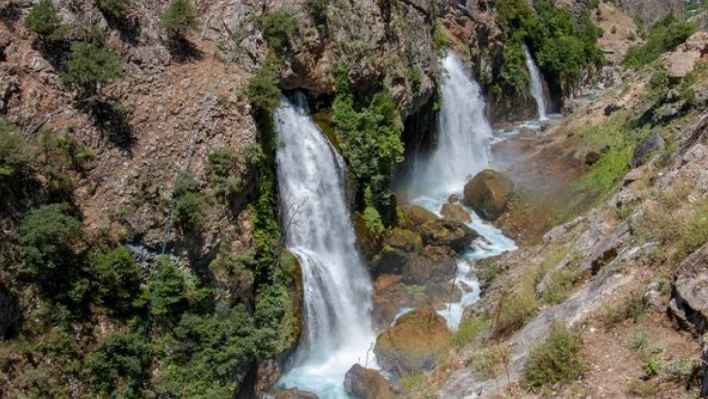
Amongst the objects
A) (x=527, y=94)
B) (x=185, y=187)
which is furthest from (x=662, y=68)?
(x=185, y=187)

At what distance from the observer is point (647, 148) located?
67.6 ft

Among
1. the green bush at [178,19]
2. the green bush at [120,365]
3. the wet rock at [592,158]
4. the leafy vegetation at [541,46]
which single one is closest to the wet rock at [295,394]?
the green bush at [120,365]

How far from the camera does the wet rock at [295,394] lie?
1437 cm

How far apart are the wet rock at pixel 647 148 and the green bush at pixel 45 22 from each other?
17.0 meters

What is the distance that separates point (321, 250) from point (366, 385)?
4552mm

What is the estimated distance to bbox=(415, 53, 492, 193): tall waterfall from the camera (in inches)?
1088

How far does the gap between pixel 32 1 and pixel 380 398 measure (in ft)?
39.9

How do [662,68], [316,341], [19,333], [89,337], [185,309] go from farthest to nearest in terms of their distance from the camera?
[662,68] < [316,341] < [185,309] < [89,337] < [19,333]

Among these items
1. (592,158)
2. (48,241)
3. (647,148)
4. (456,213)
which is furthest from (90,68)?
(592,158)

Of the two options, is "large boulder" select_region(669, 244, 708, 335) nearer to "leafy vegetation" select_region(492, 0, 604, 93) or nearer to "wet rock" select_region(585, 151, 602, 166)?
"wet rock" select_region(585, 151, 602, 166)

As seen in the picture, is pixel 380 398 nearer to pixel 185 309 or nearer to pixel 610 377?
pixel 185 309

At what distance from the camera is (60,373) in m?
11.7

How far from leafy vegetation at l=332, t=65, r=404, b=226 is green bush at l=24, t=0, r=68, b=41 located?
8.30m

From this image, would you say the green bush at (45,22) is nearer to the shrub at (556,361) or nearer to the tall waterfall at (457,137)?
the shrub at (556,361)
